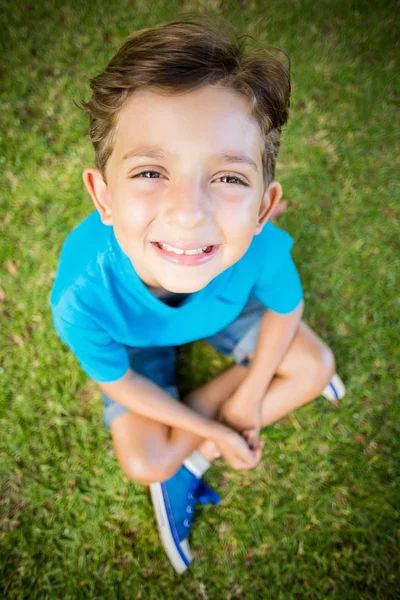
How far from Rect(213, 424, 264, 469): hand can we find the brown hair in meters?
1.33

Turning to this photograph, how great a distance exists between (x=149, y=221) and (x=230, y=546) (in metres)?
1.96

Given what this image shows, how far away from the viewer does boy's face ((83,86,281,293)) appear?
4.37 ft

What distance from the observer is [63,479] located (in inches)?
104

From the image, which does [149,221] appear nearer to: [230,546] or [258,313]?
[258,313]

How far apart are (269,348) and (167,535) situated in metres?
1.08

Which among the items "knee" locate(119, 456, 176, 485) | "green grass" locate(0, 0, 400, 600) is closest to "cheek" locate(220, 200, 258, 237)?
"knee" locate(119, 456, 176, 485)

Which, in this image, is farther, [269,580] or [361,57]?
[361,57]

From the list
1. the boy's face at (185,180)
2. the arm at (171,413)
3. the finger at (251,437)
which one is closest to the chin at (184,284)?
the boy's face at (185,180)

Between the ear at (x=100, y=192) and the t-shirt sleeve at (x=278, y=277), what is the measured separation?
2.28 feet

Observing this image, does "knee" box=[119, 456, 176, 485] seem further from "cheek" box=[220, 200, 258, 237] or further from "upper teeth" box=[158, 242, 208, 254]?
"cheek" box=[220, 200, 258, 237]

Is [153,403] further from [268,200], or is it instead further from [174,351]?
[268,200]

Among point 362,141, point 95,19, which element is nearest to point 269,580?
point 362,141

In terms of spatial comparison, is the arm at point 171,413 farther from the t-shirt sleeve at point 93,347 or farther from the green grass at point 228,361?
the green grass at point 228,361

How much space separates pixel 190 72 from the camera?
1.38 metres
